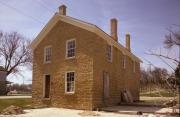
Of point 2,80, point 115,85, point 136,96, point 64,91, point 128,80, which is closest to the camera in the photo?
point 64,91

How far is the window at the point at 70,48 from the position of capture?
19109 millimetres

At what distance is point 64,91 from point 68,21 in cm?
528

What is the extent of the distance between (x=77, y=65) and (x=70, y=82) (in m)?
1.42

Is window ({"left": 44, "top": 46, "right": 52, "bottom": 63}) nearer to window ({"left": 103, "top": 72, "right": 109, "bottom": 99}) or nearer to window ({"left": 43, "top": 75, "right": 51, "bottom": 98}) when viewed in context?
window ({"left": 43, "top": 75, "right": 51, "bottom": 98})

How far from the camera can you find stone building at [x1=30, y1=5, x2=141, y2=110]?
17.5 m

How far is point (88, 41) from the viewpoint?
58.6 ft

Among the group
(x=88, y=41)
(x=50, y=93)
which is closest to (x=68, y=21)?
(x=88, y=41)

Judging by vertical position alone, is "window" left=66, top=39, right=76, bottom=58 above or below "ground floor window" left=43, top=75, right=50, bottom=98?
above

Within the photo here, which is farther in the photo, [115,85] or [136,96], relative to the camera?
[136,96]

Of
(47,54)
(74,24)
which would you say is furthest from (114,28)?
(47,54)

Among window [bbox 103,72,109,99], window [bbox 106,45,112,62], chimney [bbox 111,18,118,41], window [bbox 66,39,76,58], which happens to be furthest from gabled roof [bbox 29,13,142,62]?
window [bbox 103,72,109,99]

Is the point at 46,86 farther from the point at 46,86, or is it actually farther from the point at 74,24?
the point at 74,24

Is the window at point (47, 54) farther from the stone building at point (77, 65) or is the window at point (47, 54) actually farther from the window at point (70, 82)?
the window at point (70, 82)

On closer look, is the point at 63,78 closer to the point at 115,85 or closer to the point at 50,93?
the point at 50,93
